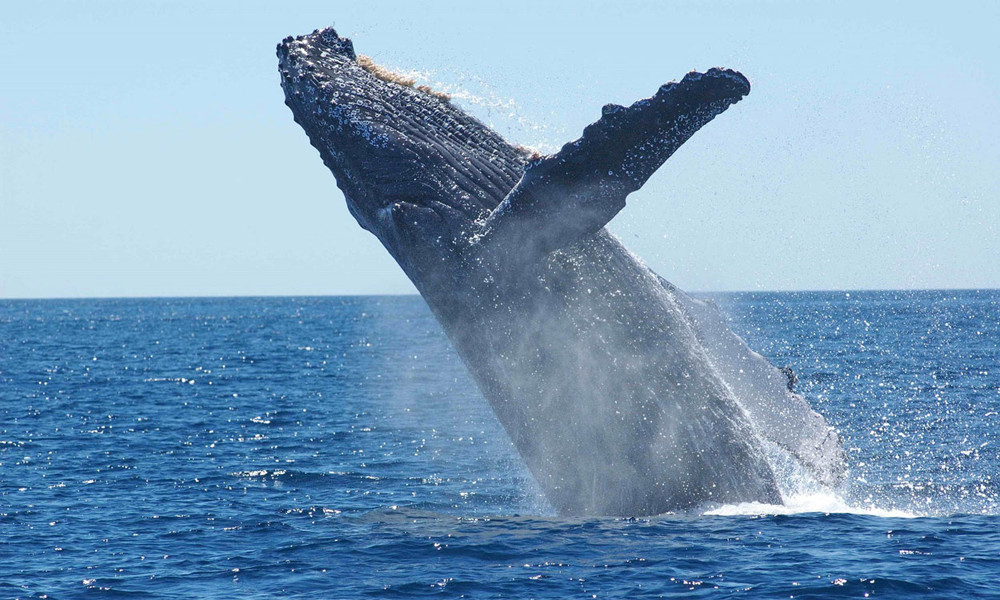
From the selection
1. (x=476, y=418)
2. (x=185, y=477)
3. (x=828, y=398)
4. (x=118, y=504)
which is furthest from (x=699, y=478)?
(x=828, y=398)

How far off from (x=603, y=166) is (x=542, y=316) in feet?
5.79

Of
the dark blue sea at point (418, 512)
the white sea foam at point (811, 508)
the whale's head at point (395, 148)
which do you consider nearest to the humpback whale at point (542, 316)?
the whale's head at point (395, 148)

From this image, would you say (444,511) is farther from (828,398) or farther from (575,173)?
(828,398)

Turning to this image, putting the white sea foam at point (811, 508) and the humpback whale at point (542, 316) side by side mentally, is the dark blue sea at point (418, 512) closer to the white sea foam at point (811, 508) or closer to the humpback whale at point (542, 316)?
the white sea foam at point (811, 508)

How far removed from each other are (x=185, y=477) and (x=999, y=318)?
2973 inches

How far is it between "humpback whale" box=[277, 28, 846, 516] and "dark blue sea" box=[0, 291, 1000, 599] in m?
0.52

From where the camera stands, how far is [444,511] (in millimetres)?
12719

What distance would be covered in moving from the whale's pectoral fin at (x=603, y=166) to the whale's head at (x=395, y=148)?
0.65 metres

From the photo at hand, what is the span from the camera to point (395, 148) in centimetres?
1002

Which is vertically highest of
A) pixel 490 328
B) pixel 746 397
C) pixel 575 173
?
pixel 575 173

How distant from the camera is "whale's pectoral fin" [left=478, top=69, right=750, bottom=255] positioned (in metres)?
8.12

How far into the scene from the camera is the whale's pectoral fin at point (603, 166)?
812 centimetres

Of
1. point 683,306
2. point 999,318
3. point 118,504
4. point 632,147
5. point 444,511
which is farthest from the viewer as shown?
point 999,318

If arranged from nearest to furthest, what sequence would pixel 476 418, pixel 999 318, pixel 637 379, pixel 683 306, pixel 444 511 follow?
pixel 637 379 → pixel 683 306 → pixel 444 511 → pixel 476 418 → pixel 999 318
